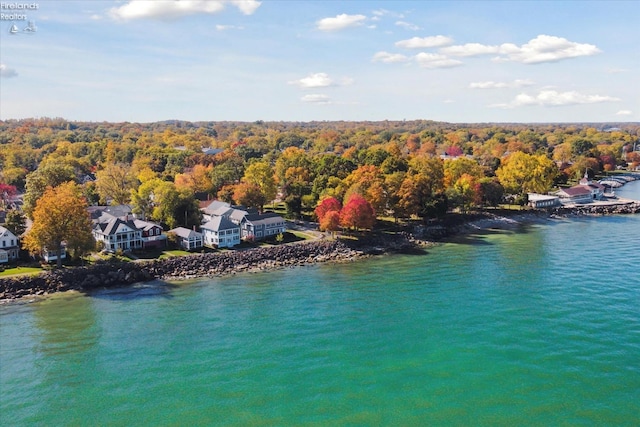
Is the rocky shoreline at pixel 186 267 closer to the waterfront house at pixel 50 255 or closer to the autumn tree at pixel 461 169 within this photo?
the waterfront house at pixel 50 255

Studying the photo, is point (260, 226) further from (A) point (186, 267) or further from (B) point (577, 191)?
(B) point (577, 191)

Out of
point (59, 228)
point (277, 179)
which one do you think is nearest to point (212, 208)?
point (277, 179)

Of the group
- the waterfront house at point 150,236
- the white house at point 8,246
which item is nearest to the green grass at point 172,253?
the waterfront house at point 150,236

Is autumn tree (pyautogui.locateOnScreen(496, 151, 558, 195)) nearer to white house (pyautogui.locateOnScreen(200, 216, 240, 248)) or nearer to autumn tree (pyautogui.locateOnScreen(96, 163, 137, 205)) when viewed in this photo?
white house (pyautogui.locateOnScreen(200, 216, 240, 248))

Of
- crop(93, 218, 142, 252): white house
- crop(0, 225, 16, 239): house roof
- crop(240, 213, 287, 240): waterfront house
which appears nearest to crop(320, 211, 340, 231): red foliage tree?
crop(240, 213, 287, 240): waterfront house

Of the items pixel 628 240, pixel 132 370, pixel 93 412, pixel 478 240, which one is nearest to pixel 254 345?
pixel 132 370
